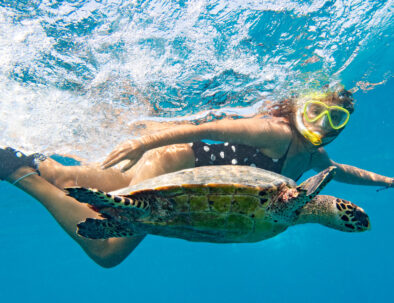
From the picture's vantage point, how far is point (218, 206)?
2.74 meters

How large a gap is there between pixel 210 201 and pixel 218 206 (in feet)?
0.41

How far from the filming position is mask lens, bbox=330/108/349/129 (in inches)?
183

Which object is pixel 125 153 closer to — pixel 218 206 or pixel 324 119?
pixel 218 206

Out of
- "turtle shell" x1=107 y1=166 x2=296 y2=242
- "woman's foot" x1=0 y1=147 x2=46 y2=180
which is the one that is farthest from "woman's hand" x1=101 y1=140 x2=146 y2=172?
"woman's foot" x1=0 y1=147 x2=46 y2=180

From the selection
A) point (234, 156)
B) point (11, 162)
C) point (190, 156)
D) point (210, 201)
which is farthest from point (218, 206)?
point (11, 162)

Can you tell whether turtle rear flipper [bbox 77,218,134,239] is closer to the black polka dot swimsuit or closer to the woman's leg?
the woman's leg

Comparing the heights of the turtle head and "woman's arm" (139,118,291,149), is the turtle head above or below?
below

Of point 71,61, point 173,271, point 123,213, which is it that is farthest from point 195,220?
point 173,271

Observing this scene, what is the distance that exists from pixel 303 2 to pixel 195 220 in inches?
202

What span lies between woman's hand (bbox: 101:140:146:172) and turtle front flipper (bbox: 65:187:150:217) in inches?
30.3

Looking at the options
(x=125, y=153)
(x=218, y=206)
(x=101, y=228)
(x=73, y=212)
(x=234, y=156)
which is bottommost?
(x=218, y=206)

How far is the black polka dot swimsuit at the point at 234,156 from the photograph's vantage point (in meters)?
4.65

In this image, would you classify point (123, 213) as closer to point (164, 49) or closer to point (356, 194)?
point (164, 49)

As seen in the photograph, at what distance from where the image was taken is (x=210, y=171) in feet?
9.95
